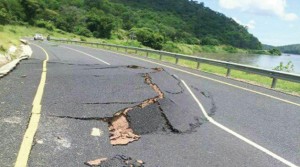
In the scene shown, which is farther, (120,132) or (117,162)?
(120,132)

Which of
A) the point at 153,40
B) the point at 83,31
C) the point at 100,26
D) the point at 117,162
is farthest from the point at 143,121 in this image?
the point at 100,26

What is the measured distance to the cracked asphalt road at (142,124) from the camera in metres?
5.26

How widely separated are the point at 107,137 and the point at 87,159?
3.18ft

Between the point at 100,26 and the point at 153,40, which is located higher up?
the point at 100,26

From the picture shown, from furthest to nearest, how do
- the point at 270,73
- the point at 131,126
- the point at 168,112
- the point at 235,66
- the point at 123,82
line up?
the point at 235,66 < the point at 270,73 < the point at 123,82 < the point at 168,112 < the point at 131,126

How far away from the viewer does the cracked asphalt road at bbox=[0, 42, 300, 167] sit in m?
5.26

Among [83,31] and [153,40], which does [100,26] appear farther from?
[153,40]

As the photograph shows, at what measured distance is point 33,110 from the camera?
6.78m

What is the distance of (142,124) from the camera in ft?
21.8

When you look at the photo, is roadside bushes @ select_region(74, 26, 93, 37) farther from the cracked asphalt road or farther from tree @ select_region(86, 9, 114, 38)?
the cracked asphalt road

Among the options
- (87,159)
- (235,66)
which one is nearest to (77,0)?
(235,66)

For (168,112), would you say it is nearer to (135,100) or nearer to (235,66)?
(135,100)

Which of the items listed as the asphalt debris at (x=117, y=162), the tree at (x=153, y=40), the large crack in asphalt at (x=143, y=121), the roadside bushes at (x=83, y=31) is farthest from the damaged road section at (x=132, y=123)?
the roadside bushes at (x=83, y=31)

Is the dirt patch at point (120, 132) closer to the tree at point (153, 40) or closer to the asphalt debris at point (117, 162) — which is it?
the asphalt debris at point (117, 162)
